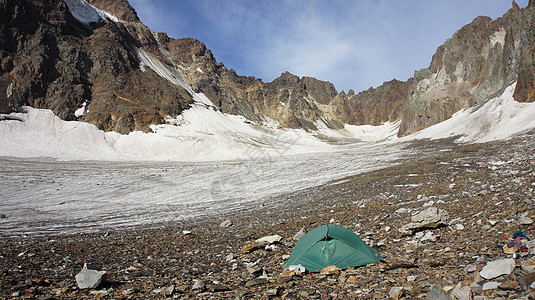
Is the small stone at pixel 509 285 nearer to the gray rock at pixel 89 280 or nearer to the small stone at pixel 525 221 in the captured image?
the small stone at pixel 525 221

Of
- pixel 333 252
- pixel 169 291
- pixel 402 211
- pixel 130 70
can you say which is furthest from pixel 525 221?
pixel 130 70

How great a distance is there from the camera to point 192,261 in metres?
8.41

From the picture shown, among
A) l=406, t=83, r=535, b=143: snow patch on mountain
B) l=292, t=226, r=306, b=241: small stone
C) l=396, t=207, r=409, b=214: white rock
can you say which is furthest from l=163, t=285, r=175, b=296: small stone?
l=406, t=83, r=535, b=143: snow patch on mountain

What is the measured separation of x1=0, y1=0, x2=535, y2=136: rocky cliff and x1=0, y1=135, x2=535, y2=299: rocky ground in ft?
138

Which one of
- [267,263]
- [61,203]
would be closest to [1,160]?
[61,203]

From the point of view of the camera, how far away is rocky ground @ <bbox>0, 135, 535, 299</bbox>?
489 cm

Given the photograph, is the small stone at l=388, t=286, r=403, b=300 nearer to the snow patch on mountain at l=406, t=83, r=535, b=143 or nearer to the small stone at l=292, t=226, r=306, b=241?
the small stone at l=292, t=226, r=306, b=241

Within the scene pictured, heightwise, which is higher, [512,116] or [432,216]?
[512,116]

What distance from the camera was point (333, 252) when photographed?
258 inches

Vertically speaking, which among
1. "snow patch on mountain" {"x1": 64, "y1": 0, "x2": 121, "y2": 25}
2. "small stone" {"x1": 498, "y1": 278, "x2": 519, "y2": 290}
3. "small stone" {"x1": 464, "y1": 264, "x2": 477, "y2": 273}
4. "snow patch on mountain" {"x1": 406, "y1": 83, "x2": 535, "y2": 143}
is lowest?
"small stone" {"x1": 464, "y1": 264, "x2": 477, "y2": 273}

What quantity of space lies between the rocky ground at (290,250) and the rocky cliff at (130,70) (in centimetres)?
4206

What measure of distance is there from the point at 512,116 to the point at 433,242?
139 ft

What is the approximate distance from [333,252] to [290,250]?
232 centimetres

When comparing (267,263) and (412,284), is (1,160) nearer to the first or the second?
(267,263)
